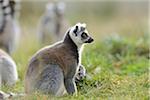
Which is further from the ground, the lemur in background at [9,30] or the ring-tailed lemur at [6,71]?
the ring-tailed lemur at [6,71]

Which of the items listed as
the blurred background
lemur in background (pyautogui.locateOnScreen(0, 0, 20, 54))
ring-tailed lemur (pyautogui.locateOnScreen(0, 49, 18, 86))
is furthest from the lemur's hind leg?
the blurred background

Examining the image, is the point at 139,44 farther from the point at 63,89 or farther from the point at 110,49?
the point at 63,89

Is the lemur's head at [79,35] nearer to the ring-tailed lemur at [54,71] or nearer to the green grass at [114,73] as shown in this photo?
the ring-tailed lemur at [54,71]

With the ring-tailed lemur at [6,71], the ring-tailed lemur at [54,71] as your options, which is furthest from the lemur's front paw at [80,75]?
the ring-tailed lemur at [6,71]

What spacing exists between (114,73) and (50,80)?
7.29 ft

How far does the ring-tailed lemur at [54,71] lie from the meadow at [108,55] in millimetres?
234

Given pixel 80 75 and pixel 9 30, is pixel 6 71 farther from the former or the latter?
pixel 9 30

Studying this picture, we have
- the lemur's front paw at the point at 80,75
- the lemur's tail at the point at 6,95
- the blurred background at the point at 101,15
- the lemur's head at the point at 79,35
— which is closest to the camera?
the lemur's tail at the point at 6,95

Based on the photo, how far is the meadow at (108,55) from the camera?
813cm

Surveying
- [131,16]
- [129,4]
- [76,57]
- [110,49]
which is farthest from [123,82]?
[129,4]

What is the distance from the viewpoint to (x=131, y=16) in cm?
2411

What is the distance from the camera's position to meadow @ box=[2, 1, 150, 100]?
26.7 feet

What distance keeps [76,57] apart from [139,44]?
17.8 feet

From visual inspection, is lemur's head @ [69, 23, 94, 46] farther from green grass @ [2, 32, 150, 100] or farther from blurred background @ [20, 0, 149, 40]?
blurred background @ [20, 0, 149, 40]
